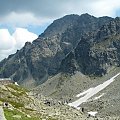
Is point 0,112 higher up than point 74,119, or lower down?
higher up

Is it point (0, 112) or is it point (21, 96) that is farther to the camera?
point (21, 96)

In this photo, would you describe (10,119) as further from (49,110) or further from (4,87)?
(4,87)

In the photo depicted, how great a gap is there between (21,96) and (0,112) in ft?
260

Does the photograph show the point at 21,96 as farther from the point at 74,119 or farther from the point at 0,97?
the point at 74,119

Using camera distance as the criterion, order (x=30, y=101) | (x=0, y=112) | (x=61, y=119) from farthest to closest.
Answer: (x=30, y=101) → (x=61, y=119) → (x=0, y=112)

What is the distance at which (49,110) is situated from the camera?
91500 mm

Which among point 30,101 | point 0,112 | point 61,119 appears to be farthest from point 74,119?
point 0,112

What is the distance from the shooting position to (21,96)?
10106 centimetres

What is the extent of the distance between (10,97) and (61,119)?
20.8m

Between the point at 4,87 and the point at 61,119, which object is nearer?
the point at 61,119

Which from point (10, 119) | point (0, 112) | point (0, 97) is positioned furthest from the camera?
point (0, 97)

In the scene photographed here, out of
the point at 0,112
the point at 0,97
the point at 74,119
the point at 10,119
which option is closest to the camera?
the point at 0,112

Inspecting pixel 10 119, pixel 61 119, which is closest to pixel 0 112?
pixel 10 119

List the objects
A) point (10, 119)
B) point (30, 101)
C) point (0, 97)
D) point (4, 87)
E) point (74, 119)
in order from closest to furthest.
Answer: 1. point (10, 119)
2. point (74, 119)
3. point (0, 97)
4. point (30, 101)
5. point (4, 87)
